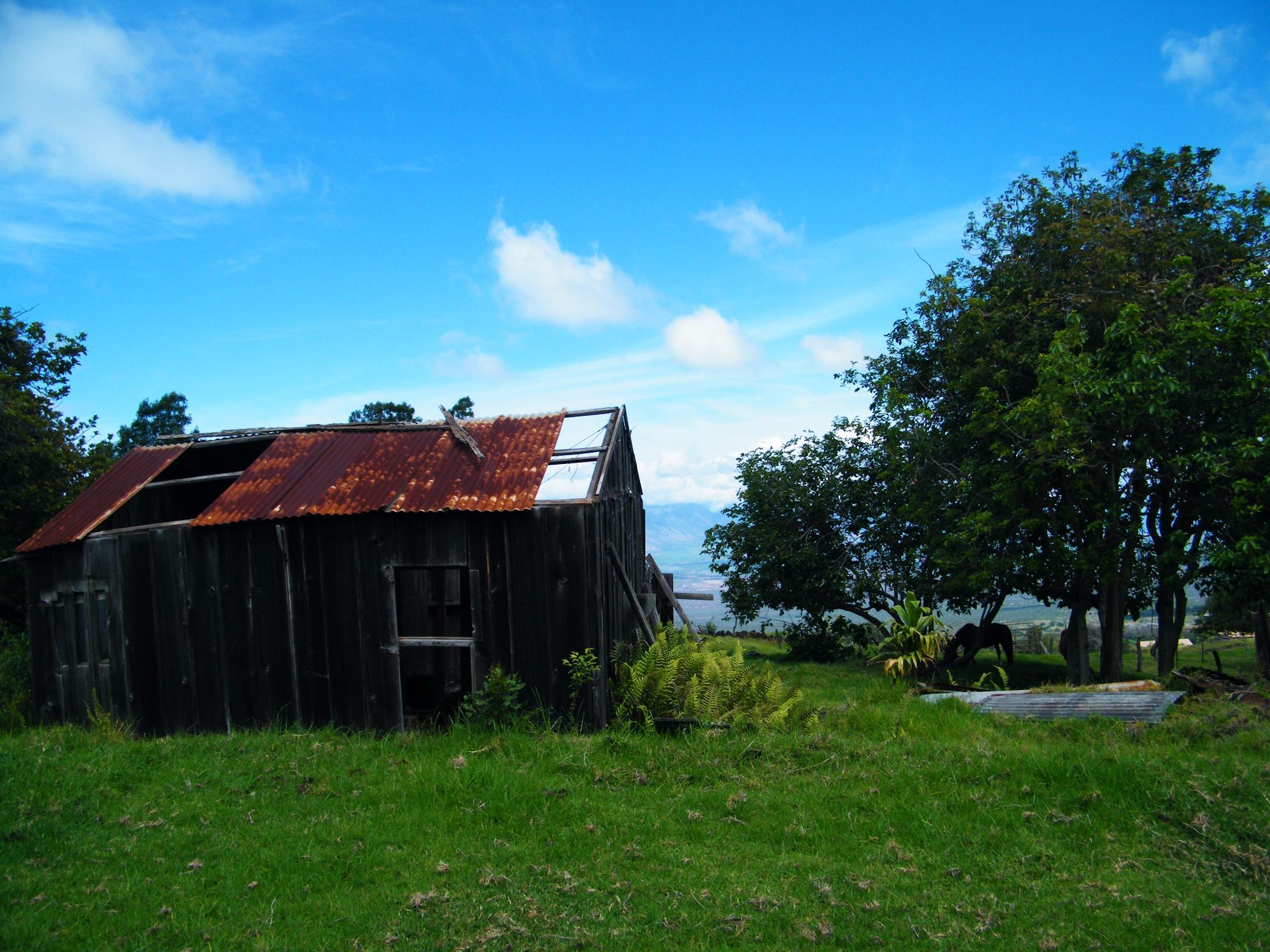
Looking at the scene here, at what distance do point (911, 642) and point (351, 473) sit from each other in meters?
10.5

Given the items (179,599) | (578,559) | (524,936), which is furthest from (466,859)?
(179,599)

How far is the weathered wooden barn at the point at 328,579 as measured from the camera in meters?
11.0

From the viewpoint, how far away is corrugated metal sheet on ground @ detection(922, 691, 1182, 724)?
9.88 meters

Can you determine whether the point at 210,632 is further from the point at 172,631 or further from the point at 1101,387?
the point at 1101,387

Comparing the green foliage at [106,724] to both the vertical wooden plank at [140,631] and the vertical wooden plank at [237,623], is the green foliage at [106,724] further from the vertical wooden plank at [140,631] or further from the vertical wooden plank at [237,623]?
the vertical wooden plank at [237,623]

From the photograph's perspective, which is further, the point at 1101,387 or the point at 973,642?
the point at 973,642

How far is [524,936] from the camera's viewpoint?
19.8 feet

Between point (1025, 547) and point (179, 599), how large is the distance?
1471 centimetres

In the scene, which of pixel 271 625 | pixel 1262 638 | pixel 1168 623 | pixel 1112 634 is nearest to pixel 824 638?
pixel 1112 634

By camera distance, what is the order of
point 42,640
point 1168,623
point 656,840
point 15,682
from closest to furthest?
point 656,840
point 42,640
point 15,682
point 1168,623

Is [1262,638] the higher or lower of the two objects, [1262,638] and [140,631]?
the lower

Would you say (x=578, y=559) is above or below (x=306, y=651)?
above

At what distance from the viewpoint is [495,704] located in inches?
422

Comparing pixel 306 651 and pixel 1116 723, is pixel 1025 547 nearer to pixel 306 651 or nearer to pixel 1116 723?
pixel 1116 723
